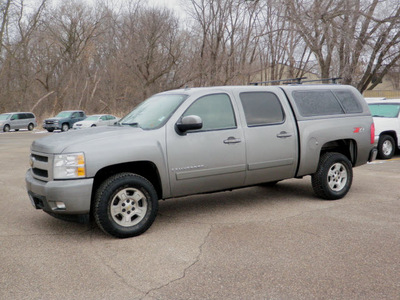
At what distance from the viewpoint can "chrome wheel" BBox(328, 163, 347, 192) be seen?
22.7 feet

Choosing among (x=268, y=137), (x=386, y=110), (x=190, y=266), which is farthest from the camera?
(x=386, y=110)

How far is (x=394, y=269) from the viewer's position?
4.06m

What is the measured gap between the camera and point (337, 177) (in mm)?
7000

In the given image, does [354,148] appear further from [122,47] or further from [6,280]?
[122,47]

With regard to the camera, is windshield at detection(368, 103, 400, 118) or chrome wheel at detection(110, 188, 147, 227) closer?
chrome wheel at detection(110, 188, 147, 227)

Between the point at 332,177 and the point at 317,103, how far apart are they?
48.1 inches

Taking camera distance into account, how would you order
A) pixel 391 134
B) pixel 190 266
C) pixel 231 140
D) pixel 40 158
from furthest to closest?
pixel 391 134, pixel 231 140, pixel 40 158, pixel 190 266

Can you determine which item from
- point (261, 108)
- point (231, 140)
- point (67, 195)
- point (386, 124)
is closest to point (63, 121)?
point (386, 124)

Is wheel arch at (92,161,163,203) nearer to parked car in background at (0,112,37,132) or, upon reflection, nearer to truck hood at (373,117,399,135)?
truck hood at (373,117,399,135)

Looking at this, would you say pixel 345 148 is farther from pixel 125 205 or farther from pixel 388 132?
pixel 388 132

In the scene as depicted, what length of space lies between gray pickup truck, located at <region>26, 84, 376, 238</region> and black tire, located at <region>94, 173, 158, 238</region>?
1 centimetres

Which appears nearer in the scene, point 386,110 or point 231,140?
point 231,140

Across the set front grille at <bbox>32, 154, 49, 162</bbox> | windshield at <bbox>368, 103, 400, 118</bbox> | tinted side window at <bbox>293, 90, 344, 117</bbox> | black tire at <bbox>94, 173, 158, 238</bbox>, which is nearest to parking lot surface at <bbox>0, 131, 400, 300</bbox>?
black tire at <bbox>94, 173, 158, 238</bbox>

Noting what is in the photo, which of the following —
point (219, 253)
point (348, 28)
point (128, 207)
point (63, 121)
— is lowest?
point (219, 253)
